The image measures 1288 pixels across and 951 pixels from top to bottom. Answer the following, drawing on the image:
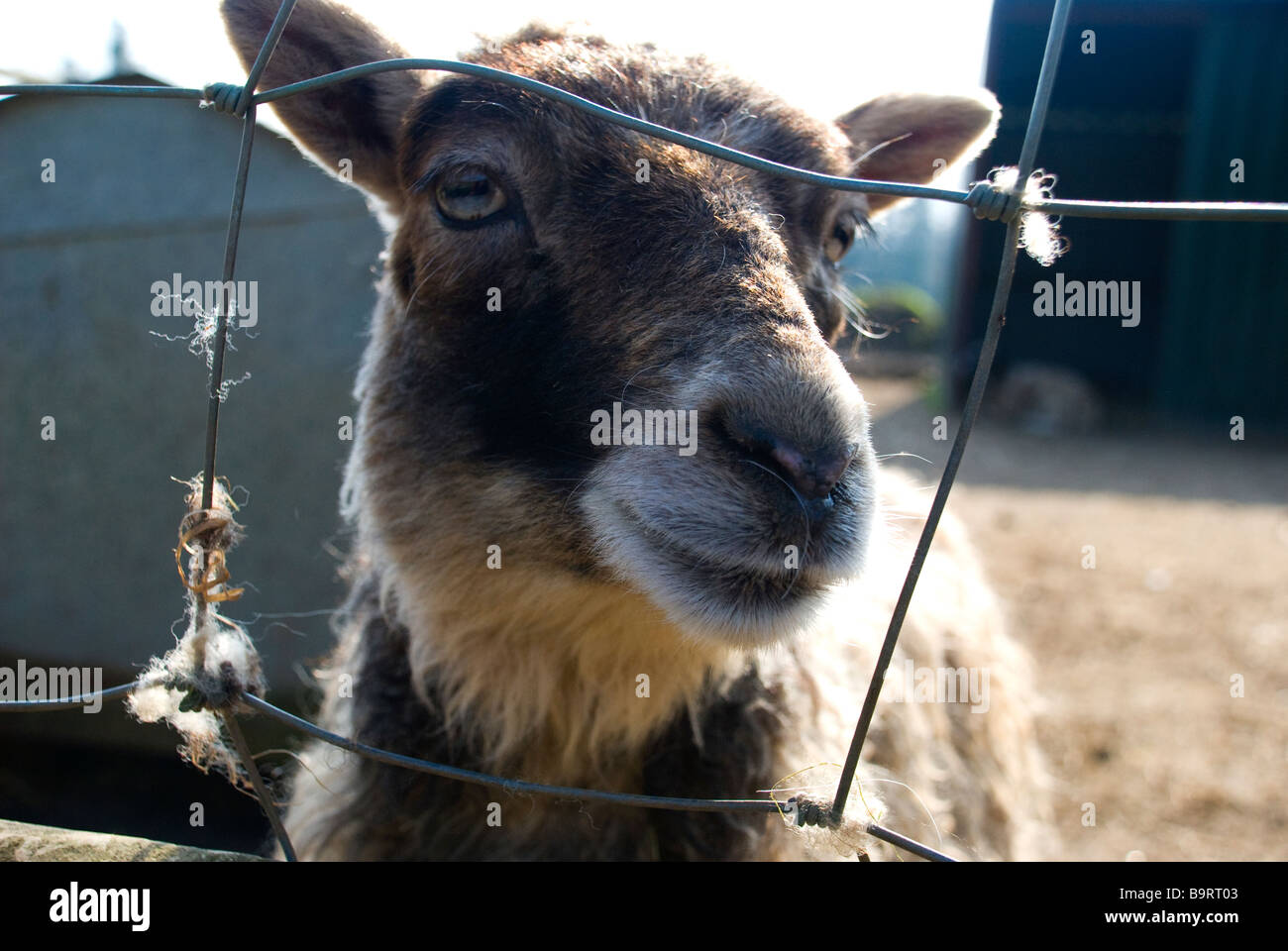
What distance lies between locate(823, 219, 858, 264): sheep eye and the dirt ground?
11.5 ft

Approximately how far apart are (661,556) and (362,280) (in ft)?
13.6

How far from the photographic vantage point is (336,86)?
2.86 metres

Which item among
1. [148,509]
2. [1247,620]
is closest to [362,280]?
[148,509]

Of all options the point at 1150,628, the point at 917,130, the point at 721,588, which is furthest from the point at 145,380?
the point at 1150,628

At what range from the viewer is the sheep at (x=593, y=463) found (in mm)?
1965

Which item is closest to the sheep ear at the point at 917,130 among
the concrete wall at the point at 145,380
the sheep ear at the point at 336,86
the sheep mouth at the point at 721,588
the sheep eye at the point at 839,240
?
the sheep eye at the point at 839,240

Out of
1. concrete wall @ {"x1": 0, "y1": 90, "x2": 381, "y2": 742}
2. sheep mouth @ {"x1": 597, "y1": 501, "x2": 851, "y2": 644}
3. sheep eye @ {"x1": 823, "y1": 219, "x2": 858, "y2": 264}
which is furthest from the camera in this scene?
concrete wall @ {"x1": 0, "y1": 90, "x2": 381, "y2": 742}

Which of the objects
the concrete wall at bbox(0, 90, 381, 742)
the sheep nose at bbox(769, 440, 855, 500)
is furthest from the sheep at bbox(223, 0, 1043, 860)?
the concrete wall at bbox(0, 90, 381, 742)

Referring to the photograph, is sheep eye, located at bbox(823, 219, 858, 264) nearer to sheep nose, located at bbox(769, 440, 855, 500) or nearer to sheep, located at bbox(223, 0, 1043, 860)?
sheep, located at bbox(223, 0, 1043, 860)

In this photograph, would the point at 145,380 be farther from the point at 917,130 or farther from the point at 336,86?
the point at 917,130

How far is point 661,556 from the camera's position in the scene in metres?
Answer: 2.00

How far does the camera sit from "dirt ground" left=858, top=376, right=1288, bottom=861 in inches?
200

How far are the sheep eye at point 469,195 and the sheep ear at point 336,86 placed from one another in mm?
444

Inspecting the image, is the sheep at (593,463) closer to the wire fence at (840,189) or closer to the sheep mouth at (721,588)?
the sheep mouth at (721,588)
